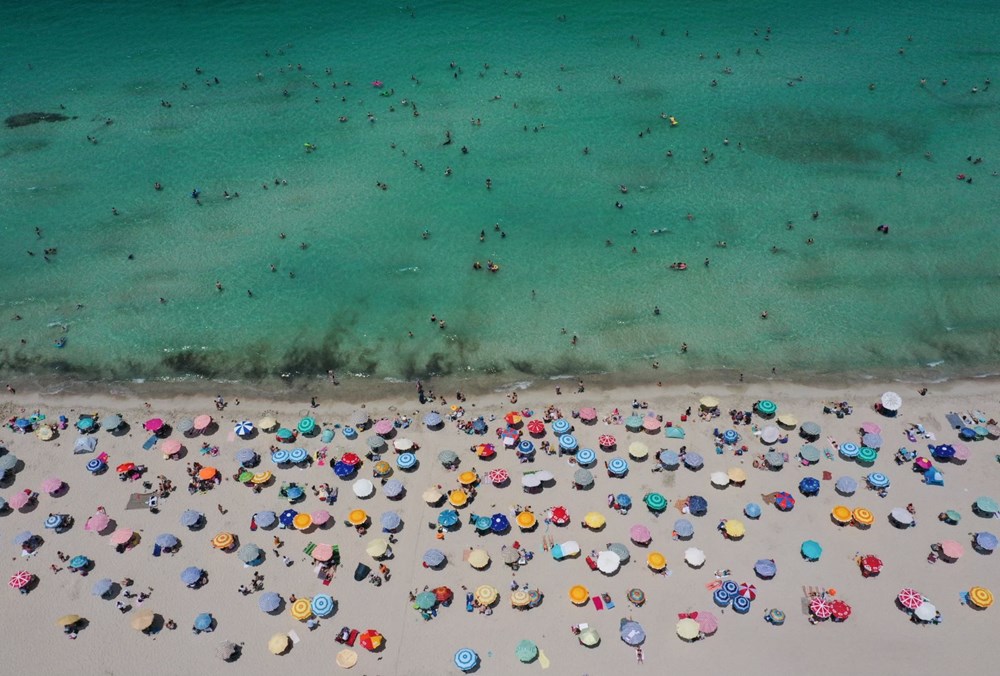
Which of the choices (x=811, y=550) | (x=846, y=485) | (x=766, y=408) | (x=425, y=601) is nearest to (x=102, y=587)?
(x=425, y=601)

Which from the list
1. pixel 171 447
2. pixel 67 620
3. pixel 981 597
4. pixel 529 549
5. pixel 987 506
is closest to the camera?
pixel 981 597

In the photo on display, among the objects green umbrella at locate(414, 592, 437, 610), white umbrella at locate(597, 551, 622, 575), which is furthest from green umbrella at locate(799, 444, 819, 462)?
green umbrella at locate(414, 592, 437, 610)

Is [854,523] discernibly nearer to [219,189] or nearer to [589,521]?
[589,521]

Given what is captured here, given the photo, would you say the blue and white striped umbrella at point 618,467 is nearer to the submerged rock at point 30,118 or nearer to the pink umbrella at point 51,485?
the pink umbrella at point 51,485

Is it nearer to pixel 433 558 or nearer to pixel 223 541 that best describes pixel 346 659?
pixel 433 558

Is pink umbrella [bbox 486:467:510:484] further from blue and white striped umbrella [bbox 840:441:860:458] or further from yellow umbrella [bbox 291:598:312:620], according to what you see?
blue and white striped umbrella [bbox 840:441:860:458]

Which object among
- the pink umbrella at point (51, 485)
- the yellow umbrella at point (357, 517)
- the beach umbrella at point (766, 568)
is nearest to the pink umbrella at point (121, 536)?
the pink umbrella at point (51, 485)

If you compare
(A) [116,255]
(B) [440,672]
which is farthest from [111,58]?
(B) [440,672]
